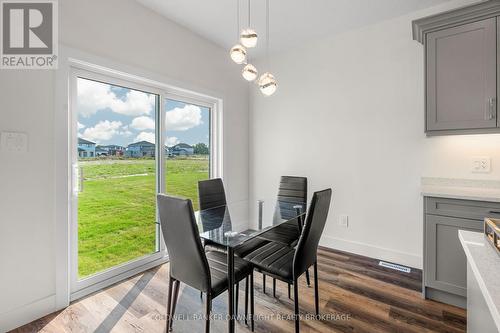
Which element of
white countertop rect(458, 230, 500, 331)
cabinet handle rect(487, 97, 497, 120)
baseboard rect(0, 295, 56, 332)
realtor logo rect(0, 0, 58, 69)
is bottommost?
baseboard rect(0, 295, 56, 332)

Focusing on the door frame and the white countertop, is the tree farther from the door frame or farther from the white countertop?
the white countertop

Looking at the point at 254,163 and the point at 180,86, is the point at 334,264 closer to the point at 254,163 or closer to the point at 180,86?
the point at 254,163

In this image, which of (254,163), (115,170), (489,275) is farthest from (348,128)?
(115,170)

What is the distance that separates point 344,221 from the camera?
10.1ft

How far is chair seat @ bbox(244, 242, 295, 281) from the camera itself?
5.39ft

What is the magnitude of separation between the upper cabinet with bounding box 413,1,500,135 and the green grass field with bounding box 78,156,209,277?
114 inches

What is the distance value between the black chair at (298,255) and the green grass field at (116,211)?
58.1 inches

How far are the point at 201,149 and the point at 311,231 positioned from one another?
2247 millimetres

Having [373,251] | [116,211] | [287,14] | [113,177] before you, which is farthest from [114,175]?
[373,251]

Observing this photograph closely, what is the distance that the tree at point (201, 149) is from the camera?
3332mm

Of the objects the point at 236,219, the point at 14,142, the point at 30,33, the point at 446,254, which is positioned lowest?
the point at 236,219

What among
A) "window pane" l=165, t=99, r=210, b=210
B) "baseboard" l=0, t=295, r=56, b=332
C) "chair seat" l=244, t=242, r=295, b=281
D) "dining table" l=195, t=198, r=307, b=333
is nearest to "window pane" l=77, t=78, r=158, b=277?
"window pane" l=165, t=99, r=210, b=210

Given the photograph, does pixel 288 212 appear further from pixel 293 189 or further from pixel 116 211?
pixel 116 211

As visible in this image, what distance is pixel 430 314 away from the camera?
6.14ft
